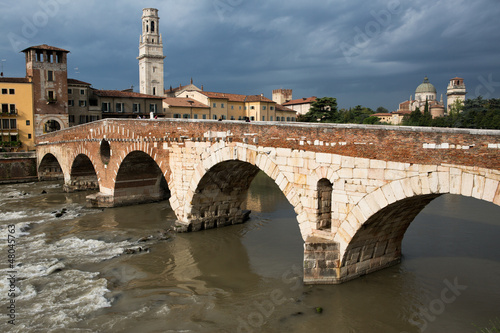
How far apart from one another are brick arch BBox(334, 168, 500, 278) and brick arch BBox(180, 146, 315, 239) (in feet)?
3.97

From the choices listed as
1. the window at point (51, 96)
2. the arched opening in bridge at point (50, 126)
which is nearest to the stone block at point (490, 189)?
the window at point (51, 96)

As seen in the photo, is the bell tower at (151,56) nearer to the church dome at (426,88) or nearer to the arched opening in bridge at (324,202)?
the arched opening in bridge at (324,202)

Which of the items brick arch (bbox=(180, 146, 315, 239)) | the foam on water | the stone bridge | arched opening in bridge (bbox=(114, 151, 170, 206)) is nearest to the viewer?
the stone bridge

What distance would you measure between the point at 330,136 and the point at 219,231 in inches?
301

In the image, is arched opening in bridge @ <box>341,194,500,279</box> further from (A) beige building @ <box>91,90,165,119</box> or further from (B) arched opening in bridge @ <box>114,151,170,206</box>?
(A) beige building @ <box>91,90,165,119</box>

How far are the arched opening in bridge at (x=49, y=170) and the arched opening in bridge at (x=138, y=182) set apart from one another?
15048 millimetres

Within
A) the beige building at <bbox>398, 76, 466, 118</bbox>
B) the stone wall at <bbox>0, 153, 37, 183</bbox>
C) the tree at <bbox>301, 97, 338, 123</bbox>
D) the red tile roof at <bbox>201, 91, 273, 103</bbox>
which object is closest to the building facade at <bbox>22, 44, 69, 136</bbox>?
the stone wall at <bbox>0, 153, 37, 183</bbox>

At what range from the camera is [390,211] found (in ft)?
31.1

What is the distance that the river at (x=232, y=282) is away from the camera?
29.8 ft

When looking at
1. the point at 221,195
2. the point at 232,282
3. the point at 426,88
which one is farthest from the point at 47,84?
the point at 426,88

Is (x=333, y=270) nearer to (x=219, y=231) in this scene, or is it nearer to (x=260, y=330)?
(x=260, y=330)

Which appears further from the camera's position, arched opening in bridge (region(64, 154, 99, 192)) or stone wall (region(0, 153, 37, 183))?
stone wall (region(0, 153, 37, 183))

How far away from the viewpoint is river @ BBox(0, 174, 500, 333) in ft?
29.8

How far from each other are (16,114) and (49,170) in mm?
7342
